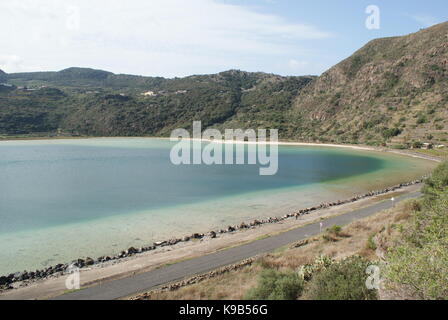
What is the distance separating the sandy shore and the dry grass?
9.41ft

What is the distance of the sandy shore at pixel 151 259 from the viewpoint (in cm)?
1306

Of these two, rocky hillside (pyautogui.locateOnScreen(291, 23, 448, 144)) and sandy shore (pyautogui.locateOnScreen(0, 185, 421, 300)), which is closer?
sandy shore (pyautogui.locateOnScreen(0, 185, 421, 300))

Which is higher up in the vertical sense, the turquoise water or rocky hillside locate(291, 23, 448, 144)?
rocky hillside locate(291, 23, 448, 144)

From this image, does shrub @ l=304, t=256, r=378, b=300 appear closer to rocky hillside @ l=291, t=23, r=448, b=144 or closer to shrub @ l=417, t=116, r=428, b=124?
rocky hillside @ l=291, t=23, r=448, b=144

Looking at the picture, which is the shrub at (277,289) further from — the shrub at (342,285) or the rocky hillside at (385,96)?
the rocky hillside at (385,96)

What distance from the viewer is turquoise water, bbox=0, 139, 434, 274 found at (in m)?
19.4

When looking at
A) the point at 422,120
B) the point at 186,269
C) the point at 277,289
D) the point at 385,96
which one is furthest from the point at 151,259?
the point at 385,96

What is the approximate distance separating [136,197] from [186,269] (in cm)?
1835

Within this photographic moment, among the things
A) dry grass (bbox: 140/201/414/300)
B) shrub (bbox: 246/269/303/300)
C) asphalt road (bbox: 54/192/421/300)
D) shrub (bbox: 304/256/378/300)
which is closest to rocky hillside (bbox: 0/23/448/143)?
dry grass (bbox: 140/201/414/300)

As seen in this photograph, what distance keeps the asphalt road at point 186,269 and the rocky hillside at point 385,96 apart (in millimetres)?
64663

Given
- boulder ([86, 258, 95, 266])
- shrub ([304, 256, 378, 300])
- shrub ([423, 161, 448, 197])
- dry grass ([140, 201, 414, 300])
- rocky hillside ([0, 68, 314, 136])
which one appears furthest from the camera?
rocky hillside ([0, 68, 314, 136])

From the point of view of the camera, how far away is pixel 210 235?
20.0 metres

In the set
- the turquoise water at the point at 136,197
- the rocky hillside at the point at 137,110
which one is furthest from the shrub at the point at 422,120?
the rocky hillside at the point at 137,110

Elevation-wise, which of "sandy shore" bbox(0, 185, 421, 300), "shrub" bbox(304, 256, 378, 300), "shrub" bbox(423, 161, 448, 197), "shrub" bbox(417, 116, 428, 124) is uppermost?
"shrub" bbox(417, 116, 428, 124)
